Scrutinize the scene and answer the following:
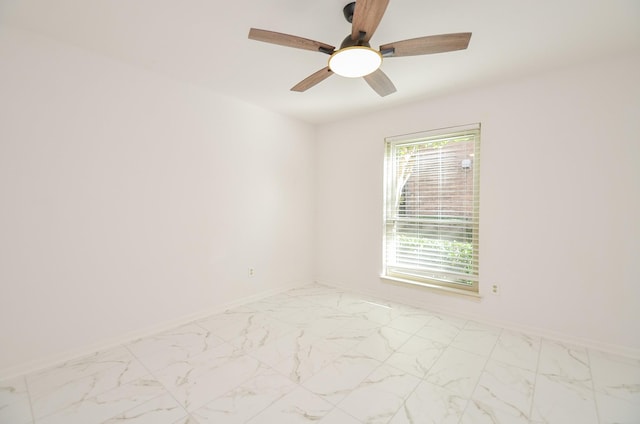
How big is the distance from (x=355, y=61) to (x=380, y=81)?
46 centimetres

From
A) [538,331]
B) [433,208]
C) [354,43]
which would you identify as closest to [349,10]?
[354,43]

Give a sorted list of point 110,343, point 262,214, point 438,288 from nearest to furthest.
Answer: point 110,343 < point 438,288 < point 262,214

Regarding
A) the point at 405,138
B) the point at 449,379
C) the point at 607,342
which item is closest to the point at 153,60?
the point at 405,138

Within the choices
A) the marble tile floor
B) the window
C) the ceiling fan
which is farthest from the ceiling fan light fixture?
the marble tile floor

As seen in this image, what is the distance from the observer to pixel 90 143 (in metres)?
2.40

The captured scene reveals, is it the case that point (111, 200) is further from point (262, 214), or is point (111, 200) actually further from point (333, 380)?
point (333, 380)

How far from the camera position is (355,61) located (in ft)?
5.82

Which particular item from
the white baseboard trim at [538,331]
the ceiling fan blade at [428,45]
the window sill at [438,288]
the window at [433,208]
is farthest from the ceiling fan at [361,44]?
the white baseboard trim at [538,331]

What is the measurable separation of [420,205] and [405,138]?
87cm

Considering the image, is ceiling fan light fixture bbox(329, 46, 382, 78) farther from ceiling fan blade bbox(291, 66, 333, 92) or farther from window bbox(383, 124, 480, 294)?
window bbox(383, 124, 480, 294)

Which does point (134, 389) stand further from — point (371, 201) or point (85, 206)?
point (371, 201)

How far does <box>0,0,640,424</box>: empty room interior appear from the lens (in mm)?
1844

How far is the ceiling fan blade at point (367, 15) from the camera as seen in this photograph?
1.43 meters

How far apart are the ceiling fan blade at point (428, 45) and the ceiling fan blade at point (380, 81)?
199 mm
